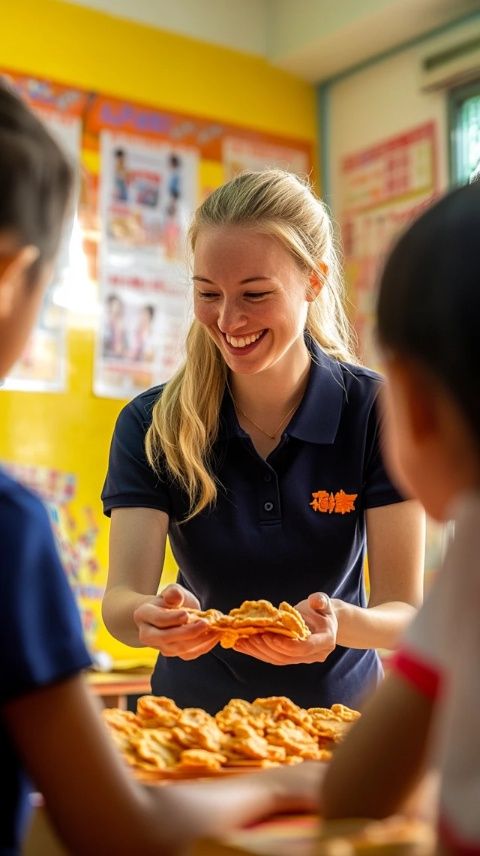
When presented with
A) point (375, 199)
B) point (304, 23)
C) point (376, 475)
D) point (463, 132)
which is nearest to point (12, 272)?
point (376, 475)

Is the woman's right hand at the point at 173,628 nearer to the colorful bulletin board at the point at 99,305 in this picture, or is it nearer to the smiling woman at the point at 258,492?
the smiling woman at the point at 258,492

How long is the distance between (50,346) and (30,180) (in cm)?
321

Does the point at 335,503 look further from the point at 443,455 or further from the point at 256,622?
the point at 443,455

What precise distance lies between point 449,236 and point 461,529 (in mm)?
189

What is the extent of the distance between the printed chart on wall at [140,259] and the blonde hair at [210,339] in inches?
76.9

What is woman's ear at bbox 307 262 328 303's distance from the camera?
2164mm

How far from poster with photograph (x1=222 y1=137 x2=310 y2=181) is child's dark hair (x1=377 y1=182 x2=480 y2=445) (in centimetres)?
383

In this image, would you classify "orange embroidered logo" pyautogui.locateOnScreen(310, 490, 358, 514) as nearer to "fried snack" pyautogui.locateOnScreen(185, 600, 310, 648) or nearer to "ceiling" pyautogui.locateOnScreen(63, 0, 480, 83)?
"fried snack" pyautogui.locateOnScreen(185, 600, 310, 648)

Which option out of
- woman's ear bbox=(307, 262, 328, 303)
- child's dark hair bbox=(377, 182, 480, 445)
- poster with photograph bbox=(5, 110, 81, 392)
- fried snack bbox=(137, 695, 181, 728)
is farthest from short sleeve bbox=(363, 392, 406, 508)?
poster with photograph bbox=(5, 110, 81, 392)

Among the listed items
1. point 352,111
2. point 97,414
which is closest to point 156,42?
point 352,111

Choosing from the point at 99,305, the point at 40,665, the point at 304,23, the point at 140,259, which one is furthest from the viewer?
the point at 304,23

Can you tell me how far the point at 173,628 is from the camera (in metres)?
1.74

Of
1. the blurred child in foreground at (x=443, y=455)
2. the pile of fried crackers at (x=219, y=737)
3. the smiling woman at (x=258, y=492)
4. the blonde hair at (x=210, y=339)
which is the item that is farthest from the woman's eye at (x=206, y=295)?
the blurred child in foreground at (x=443, y=455)

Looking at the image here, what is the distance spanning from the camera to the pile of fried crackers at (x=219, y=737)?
1204mm
